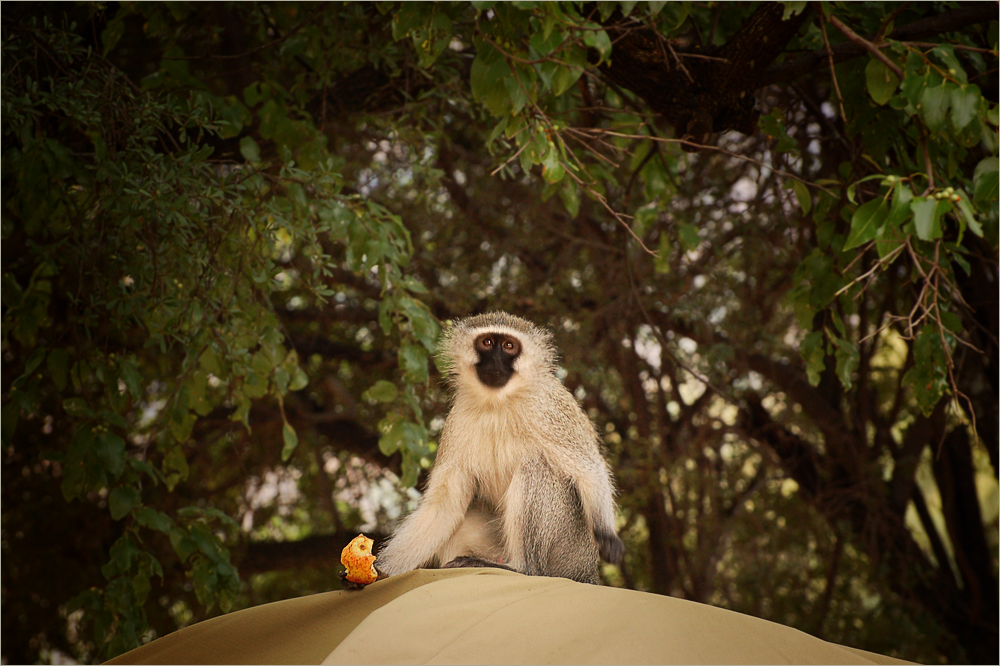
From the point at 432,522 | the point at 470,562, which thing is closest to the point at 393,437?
the point at 432,522

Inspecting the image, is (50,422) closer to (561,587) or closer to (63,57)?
(63,57)

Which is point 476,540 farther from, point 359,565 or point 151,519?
point 151,519

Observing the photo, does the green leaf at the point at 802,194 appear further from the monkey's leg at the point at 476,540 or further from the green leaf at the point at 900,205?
the monkey's leg at the point at 476,540

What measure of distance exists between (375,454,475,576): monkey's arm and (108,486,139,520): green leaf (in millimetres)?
842

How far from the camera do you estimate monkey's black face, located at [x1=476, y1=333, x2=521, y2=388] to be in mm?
2230

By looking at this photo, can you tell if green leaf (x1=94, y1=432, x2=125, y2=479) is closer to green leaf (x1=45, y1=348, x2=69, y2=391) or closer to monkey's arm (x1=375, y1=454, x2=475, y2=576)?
green leaf (x1=45, y1=348, x2=69, y2=391)

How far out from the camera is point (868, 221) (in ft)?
6.99

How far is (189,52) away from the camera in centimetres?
368

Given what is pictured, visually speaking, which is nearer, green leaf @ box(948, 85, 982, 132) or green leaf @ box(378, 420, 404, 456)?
green leaf @ box(948, 85, 982, 132)

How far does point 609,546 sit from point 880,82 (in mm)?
1593

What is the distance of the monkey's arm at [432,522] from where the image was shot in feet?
6.93

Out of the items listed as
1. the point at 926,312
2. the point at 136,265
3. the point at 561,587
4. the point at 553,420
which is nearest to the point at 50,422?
the point at 136,265

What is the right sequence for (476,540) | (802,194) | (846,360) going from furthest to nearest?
(802,194)
(846,360)
(476,540)

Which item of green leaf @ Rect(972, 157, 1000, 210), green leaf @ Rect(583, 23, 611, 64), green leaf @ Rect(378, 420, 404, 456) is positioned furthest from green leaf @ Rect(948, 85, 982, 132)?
green leaf @ Rect(378, 420, 404, 456)
